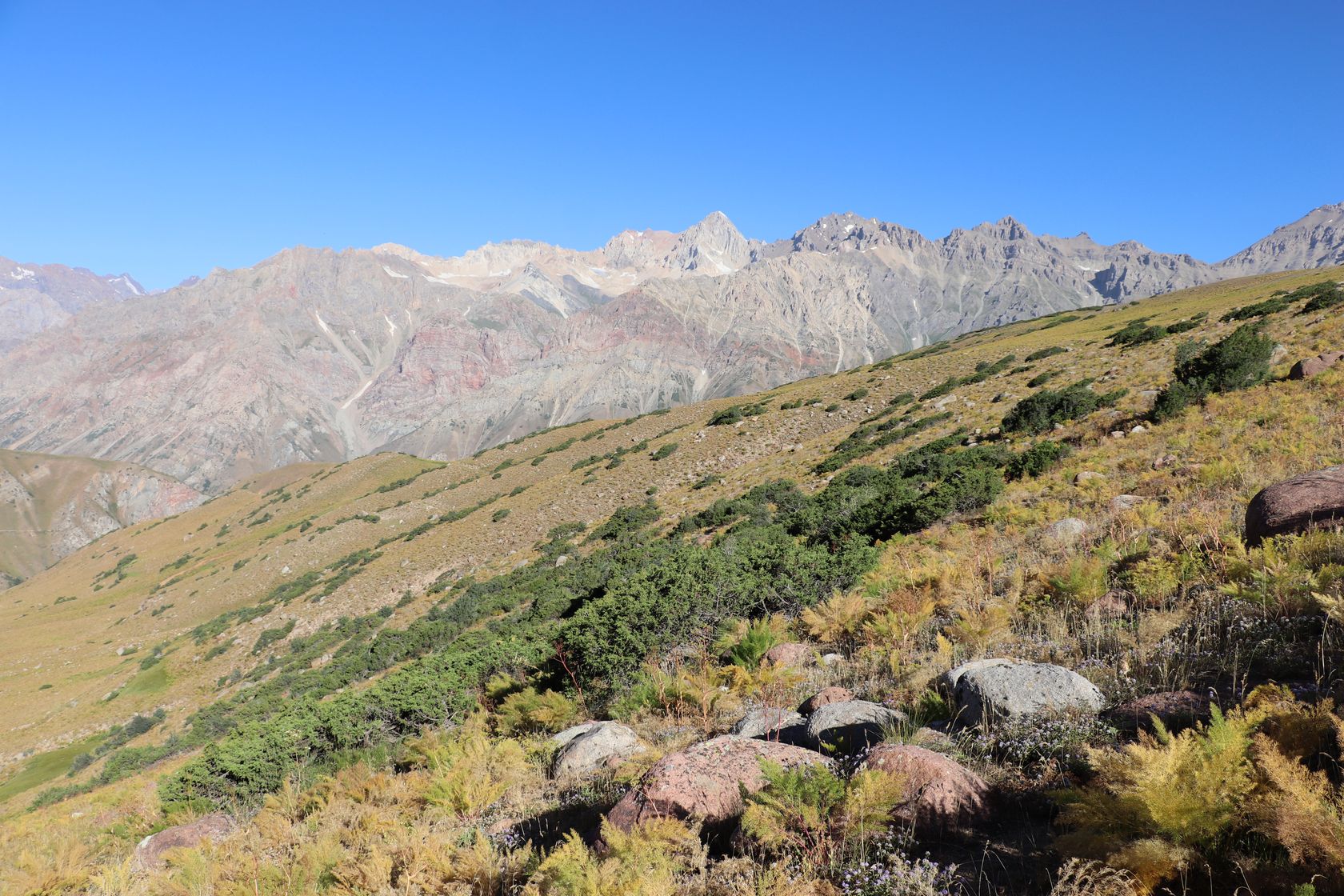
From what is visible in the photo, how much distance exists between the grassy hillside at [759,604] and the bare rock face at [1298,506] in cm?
37

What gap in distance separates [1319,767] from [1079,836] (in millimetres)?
1453

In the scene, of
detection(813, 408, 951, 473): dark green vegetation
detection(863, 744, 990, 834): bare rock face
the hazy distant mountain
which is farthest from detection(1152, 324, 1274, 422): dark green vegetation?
the hazy distant mountain

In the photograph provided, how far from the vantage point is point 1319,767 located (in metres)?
3.23

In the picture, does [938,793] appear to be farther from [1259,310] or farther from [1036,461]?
[1259,310]

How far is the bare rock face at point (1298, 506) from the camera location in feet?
20.5

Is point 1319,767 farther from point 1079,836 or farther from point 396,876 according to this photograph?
point 396,876

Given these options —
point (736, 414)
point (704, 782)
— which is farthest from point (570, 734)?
point (736, 414)

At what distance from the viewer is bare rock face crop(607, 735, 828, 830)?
4.16m

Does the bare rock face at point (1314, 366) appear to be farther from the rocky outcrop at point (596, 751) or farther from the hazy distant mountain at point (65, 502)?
the hazy distant mountain at point (65, 502)

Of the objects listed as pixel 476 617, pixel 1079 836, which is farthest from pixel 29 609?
pixel 1079 836

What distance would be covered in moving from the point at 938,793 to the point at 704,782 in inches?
62.1

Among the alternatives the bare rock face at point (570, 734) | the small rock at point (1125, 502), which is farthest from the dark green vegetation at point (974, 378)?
the bare rock face at point (570, 734)

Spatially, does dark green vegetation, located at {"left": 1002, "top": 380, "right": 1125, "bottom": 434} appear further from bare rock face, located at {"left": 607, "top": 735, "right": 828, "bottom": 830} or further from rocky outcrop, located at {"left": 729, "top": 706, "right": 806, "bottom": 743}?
bare rock face, located at {"left": 607, "top": 735, "right": 828, "bottom": 830}

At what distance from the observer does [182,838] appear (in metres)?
7.59
